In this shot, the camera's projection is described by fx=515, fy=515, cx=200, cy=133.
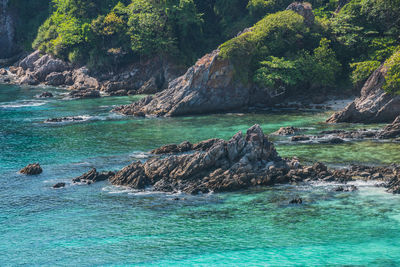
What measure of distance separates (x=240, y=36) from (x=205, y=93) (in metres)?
14.1

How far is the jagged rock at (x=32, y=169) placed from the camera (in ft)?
184

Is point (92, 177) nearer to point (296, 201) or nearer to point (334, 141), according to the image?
point (296, 201)

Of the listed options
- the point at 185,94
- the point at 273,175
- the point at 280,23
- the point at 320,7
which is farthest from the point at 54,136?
the point at 320,7

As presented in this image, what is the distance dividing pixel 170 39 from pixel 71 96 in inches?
1034

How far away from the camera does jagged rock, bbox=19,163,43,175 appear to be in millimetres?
55969

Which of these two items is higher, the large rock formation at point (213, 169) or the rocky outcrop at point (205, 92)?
the rocky outcrop at point (205, 92)

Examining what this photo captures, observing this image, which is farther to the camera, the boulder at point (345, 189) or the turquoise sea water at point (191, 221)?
the boulder at point (345, 189)

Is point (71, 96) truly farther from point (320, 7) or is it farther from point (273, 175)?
point (273, 175)

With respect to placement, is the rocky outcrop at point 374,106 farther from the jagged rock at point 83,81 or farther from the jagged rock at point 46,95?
the jagged rock at point 83,81

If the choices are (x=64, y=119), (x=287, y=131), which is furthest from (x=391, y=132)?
(x=64, y=119)

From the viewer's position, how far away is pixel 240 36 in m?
95.4

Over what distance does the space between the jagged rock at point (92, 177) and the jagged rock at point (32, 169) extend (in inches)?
227

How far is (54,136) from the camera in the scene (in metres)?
75.4

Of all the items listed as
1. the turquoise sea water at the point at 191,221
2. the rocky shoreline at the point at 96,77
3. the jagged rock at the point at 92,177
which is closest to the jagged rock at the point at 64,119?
the turquoise sea water at the point at 191,221
